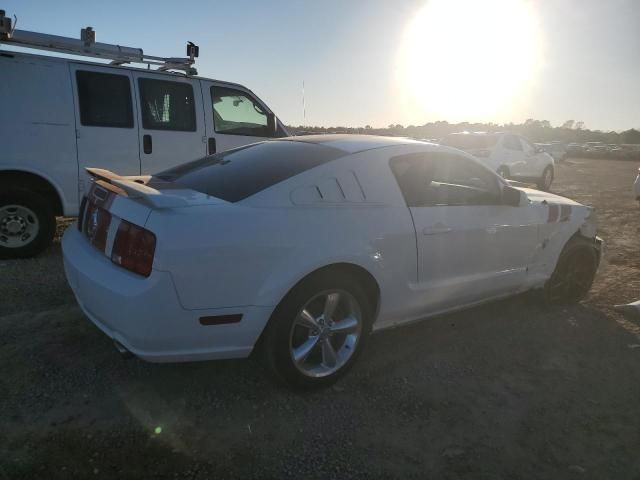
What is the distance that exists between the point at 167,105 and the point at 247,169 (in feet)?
11.4

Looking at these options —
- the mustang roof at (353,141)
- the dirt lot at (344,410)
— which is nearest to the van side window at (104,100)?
the dirt lot at (344,410)

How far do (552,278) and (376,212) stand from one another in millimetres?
2261

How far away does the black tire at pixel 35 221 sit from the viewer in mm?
5042

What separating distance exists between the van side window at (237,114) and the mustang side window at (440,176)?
3531 mm

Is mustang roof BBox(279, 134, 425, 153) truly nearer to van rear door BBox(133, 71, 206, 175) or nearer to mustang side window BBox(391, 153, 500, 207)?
mustang side window BBox(391, 153, 500, 207)

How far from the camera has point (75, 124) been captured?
530cm

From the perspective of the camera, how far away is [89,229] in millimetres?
3008

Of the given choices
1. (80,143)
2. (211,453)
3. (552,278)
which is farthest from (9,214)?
(552,278)

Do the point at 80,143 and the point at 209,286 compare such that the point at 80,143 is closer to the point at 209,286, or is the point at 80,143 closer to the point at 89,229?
the point at 89,229

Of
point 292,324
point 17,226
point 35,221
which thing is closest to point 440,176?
point 292,324

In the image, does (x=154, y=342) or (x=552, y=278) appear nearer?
(x=154, y=342)

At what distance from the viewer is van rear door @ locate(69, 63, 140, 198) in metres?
5.34

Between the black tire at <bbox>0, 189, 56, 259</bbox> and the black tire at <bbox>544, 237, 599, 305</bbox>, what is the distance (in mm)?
4998

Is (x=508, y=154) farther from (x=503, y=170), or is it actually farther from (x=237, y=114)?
(x=237, y=114)
